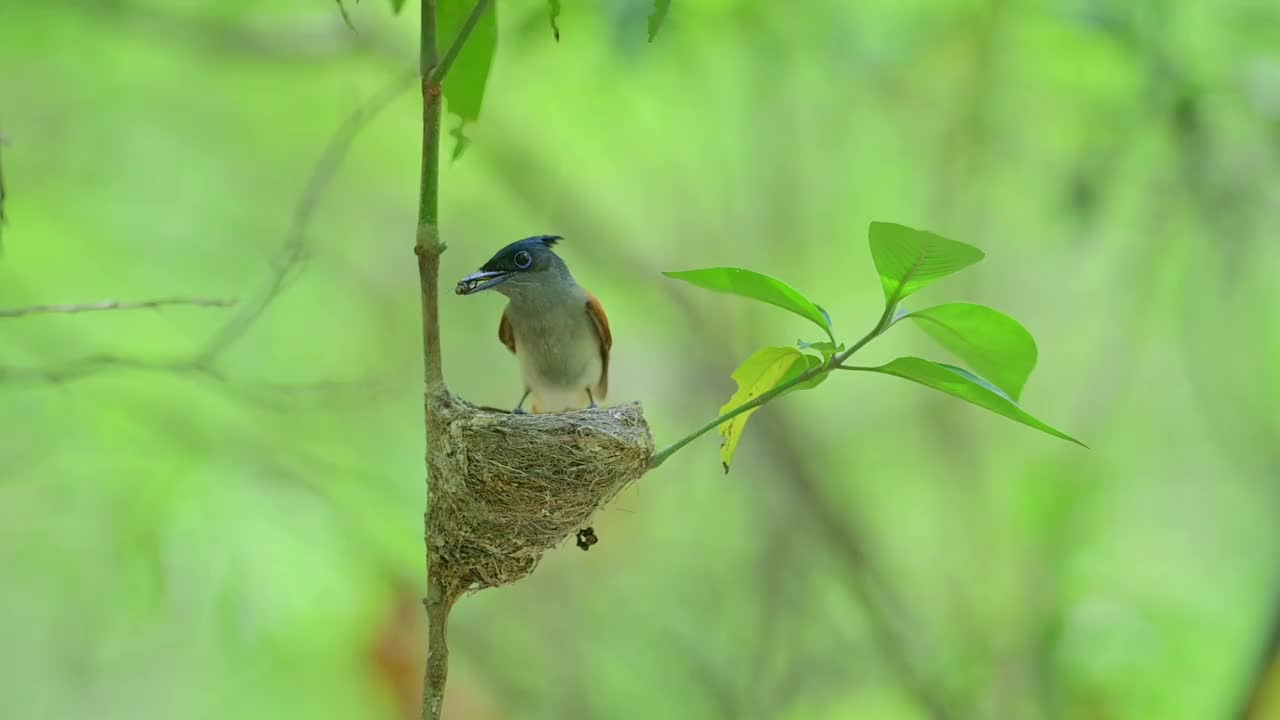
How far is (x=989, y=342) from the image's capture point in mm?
1661

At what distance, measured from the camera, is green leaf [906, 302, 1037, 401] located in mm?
1642

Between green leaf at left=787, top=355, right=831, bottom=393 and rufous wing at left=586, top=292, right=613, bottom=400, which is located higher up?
green leaf at left=787, top=355, right=831, bottom=393

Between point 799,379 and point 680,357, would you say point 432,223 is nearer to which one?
point 799,379

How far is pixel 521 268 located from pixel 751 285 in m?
2.13

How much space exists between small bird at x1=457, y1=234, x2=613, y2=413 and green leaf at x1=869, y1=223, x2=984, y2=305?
199 cm

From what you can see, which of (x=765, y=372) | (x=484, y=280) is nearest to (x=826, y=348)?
(x=765, y=372)

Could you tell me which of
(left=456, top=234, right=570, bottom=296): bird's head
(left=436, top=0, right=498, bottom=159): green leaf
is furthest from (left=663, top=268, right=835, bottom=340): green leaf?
(left=456, top=234, right=570, bottom=296): bird's head

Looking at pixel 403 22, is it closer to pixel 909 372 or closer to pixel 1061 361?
pixel 1061 361

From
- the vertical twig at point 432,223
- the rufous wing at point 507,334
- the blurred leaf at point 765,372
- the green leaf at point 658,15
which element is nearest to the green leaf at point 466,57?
the vertical twig at point 432,223

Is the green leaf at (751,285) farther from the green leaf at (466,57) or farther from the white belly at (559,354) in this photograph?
the white belly at (559,354)

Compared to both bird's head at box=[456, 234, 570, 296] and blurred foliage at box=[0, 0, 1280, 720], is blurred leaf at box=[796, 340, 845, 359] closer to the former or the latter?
bird's head at box=[456, 234, 570, 296]

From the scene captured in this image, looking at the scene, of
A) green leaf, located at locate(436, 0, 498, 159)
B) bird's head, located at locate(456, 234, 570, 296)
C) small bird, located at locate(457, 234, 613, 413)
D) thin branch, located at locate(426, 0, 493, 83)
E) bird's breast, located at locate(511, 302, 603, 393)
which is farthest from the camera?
bird's breast, located at locate(511, 302, 603, 393)

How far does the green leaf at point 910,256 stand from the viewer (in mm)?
1443

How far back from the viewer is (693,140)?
24.6ft
